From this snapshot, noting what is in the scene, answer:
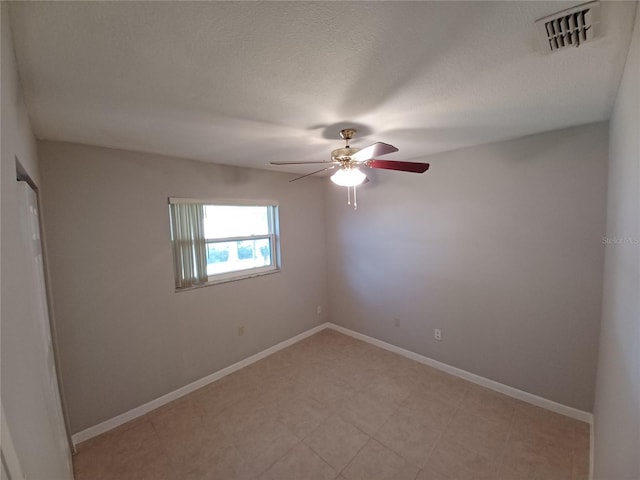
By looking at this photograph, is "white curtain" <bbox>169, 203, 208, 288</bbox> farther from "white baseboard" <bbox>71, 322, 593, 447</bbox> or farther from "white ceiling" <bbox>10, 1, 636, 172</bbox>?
"white baseboard" <bbox>71, 322, 593, 447</bbox>

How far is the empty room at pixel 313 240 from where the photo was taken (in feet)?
3.24

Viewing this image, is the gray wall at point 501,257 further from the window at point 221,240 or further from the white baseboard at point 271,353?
the window at point 221,240

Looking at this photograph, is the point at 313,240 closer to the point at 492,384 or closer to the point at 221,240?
the point at 221,240

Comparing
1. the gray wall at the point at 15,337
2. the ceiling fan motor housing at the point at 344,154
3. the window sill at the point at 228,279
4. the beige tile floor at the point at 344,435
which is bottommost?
the beige tile floor at the point at 344,435

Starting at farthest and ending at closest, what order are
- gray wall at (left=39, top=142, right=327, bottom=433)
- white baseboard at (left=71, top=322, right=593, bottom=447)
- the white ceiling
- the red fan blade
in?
1. white baseboard at (left=71, top=322, right=593, bottom=447)
2. gray wall at (left=39, top=142, right=327, bottom=433)
3. the red fan blade
4. the white ceiling

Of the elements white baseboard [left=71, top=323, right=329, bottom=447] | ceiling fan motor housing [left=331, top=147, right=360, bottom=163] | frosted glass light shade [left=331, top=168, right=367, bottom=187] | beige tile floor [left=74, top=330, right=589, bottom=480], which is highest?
ceiling fan motor housing [left=331, top=147, right=360, bottom=163]

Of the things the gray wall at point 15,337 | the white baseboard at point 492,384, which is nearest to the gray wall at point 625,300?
the white baseboard at point 492,384

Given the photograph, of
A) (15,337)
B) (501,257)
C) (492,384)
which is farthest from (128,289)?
(492,384)

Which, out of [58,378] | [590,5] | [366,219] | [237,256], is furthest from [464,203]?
[58,378]

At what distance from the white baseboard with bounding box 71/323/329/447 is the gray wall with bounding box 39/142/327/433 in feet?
0.18

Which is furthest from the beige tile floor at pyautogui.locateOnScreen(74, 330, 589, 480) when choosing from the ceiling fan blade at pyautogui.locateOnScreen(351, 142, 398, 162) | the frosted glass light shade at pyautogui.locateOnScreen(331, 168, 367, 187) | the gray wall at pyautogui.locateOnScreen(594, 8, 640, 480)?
the ceiling fan blade at pyautogui.locateOnScreen(351, 142, 398, 162)

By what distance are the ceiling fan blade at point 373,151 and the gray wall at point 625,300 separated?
3.18 feet

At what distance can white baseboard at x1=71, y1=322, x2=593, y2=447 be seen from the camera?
2.23 meters

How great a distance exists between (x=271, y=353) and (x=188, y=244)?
1.75 metres
